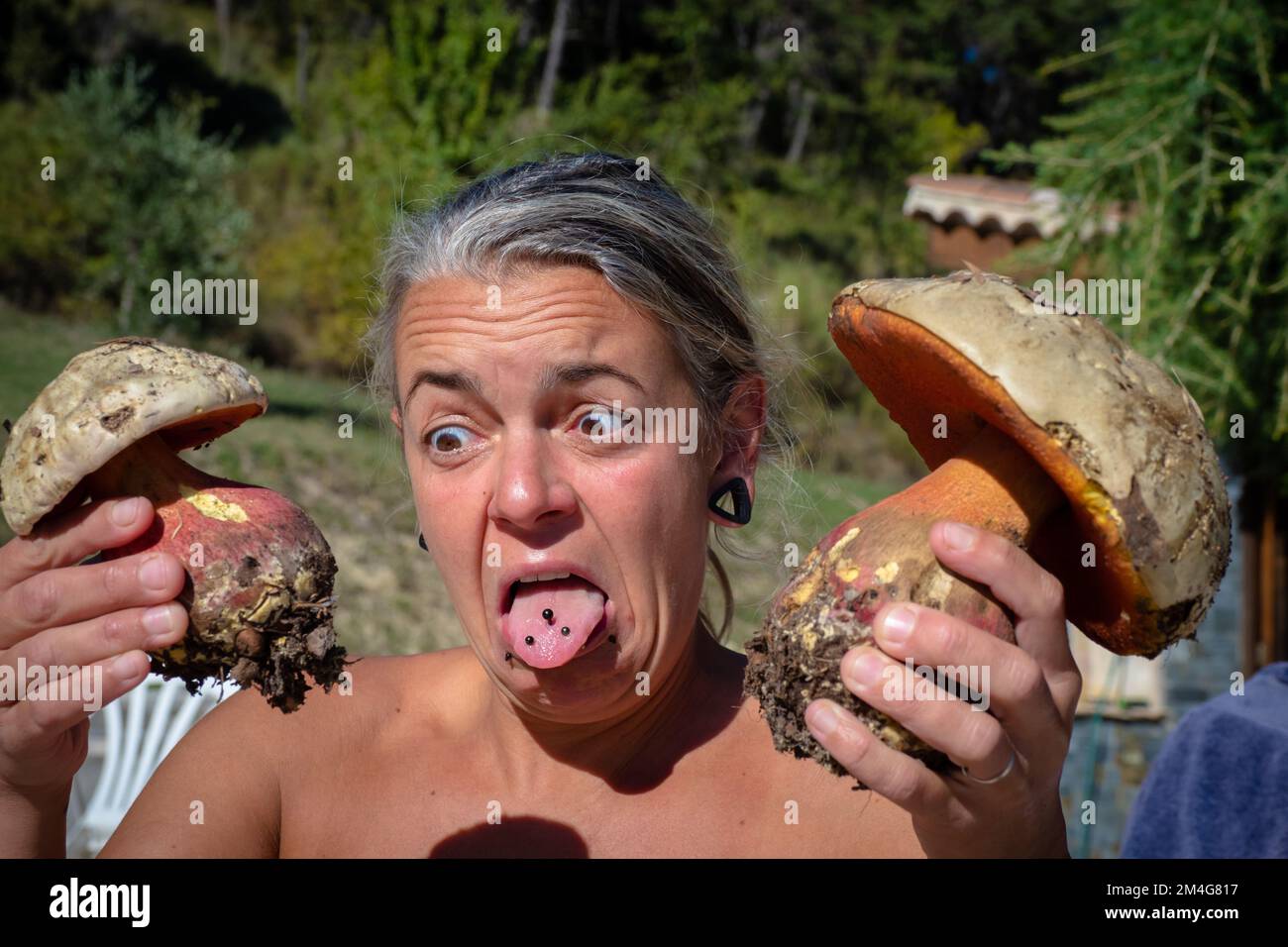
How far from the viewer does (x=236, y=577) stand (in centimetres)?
162

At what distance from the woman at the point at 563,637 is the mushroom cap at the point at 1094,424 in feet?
0.44

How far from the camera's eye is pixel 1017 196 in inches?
292

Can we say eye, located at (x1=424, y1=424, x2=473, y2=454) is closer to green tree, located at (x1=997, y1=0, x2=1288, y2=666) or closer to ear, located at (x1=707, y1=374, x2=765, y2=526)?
ear, located at (x1=707, y1=374, x2=765, y2=526)

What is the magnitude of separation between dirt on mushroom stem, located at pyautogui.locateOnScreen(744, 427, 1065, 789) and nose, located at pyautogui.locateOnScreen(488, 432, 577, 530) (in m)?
0.38

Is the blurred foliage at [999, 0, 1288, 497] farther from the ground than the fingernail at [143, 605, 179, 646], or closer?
farther from the ground

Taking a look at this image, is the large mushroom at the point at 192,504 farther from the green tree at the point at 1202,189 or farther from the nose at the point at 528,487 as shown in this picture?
the green tree at the point at 1202,189

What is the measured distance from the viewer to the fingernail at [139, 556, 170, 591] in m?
1.57

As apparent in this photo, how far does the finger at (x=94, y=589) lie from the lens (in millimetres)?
1579

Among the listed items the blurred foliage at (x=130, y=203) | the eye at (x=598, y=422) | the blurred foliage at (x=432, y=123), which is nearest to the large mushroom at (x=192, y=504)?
the eye at (x=598, y=422)

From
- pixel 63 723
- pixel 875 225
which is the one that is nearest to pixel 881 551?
pixel 63 723

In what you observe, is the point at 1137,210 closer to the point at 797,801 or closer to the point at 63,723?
the point at 797,801

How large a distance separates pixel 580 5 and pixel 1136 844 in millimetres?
37995

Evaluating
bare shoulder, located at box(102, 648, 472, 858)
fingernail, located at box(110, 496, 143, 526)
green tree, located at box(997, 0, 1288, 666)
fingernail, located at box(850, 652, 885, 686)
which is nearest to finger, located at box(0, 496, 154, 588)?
fingernail, located at box(110, 496, 143, 526)

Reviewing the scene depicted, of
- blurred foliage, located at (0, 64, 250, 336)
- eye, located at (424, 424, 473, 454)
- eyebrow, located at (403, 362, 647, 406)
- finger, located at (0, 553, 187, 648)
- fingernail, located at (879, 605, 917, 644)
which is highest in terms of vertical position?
blurred foliage, located at (0, 64, 250, 336)
